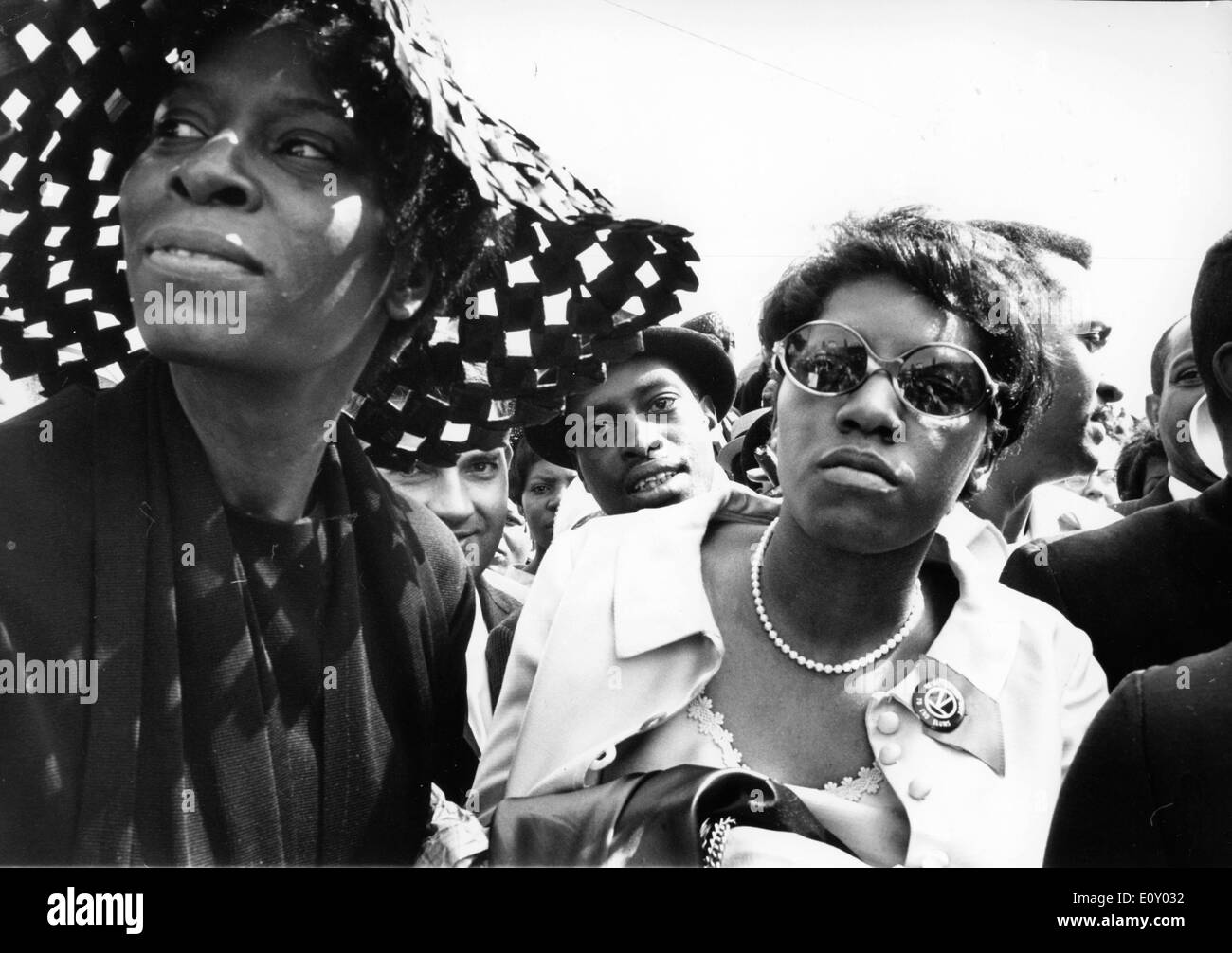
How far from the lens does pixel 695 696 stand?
7.69ft

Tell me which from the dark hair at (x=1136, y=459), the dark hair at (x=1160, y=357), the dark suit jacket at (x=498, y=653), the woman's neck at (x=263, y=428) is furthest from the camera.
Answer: the dark hair at (x=1136, y=459)

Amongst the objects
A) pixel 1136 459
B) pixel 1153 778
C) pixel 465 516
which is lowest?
pixel 1153 778

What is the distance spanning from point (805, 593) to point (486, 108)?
1.03 metres

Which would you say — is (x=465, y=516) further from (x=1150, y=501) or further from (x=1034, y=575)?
(x=1150, y=501)

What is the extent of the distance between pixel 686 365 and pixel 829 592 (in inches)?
19.2

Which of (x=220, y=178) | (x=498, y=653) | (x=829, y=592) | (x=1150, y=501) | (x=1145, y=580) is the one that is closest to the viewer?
(x=220, y=178)

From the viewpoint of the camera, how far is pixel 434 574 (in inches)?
99.0

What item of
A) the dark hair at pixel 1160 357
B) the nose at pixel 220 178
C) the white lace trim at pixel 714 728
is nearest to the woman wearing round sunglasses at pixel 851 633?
the white lace trim at pixel 714 728

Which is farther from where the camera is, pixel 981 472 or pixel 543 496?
pixel 543 496

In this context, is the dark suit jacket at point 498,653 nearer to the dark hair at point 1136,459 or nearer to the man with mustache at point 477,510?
the man with mustache at point 477,510

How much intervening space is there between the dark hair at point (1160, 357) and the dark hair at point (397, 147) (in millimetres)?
1255

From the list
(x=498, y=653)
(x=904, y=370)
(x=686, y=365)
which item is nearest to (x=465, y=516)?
(x=498, y=653)

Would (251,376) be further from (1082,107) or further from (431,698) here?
(1082,107)

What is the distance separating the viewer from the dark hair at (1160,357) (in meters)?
2.60
